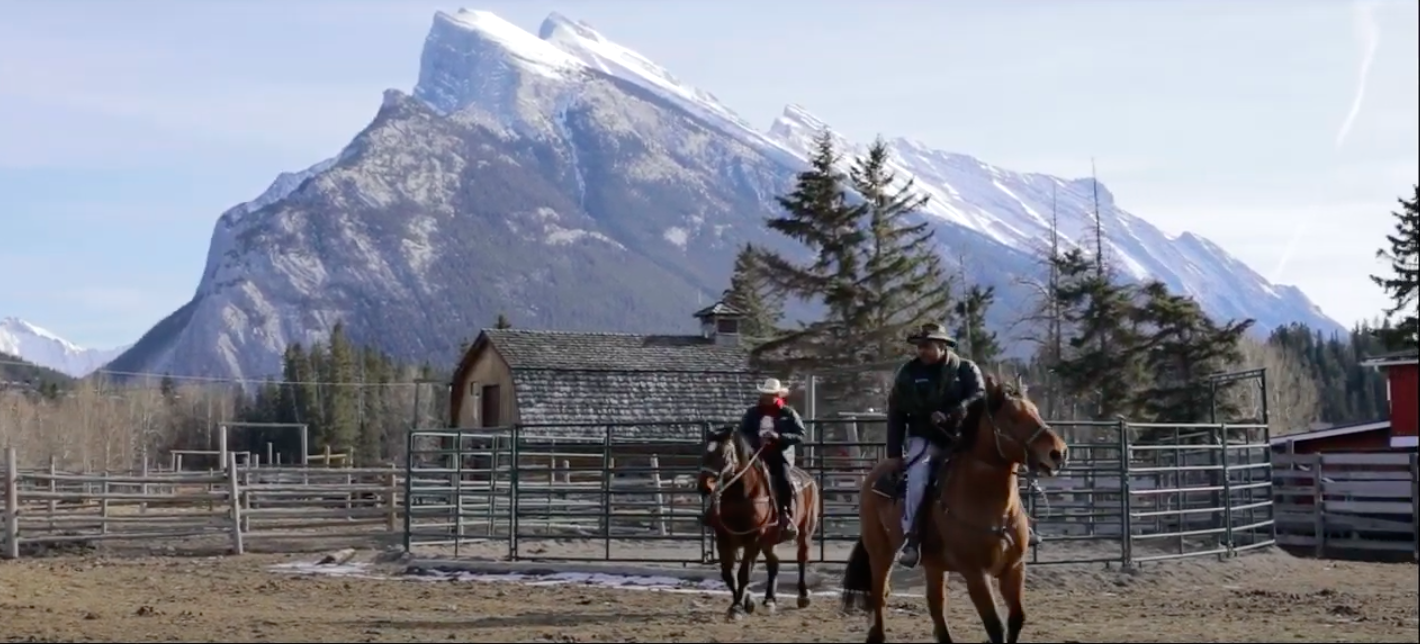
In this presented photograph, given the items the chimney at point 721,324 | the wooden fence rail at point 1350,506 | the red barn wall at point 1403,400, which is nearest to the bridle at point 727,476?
the wooden fence rail at point 1350,506

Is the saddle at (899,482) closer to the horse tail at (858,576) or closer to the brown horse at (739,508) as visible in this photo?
the horse tail at (858,576)

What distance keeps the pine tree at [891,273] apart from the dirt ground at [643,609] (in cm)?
2192

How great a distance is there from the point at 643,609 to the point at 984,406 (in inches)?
189

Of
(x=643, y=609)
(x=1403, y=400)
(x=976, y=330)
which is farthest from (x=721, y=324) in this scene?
(x=643, y=609)

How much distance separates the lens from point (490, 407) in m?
44.3

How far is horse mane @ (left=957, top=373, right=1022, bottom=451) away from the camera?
1031cm

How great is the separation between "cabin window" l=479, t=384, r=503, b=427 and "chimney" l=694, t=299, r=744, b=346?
21.6 ft

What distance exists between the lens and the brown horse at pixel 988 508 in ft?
33.0

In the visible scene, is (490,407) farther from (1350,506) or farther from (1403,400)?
(1350,506)

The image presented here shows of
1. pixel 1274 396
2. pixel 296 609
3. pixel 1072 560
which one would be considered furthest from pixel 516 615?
pixel 1274 396

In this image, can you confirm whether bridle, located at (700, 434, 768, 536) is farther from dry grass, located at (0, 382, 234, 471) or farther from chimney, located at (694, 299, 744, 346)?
dry grass, located at (0, 382, 234, 471)

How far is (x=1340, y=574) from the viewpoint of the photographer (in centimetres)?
1823

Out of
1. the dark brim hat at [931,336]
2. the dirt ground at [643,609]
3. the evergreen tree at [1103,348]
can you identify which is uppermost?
the evergreen tree at [1103,348]

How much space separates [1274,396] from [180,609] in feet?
203
